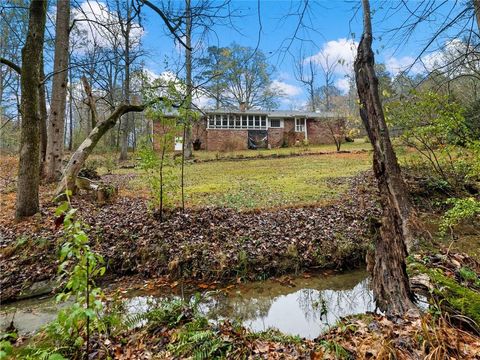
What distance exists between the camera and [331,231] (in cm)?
549

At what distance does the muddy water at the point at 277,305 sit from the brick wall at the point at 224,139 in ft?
71.1

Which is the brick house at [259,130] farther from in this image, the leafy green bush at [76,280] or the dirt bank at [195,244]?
the leafy green bush at [76,280]

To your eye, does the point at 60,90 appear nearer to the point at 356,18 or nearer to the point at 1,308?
the point at 1,308

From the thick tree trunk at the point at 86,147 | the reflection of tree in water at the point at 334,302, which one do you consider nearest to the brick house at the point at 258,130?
the thick tree trunk at the point at 86,147

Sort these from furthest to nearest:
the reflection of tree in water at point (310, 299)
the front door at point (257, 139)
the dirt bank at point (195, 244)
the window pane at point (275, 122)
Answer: the window pane at point (275, 122)
the front door at point (257, 139)
the dirt bank at point (195, 244)
the reflection of tree in water at point (310, 299)

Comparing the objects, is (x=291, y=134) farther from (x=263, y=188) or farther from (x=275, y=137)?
(x=263, y=188)

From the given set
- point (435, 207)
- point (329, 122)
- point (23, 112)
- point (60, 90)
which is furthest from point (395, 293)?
point (329, 122)

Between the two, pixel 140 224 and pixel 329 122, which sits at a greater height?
pixel 329 122

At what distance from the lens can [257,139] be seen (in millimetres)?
27484

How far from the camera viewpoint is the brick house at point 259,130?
86.0 ft

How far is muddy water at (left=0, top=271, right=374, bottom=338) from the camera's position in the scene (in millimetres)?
3373

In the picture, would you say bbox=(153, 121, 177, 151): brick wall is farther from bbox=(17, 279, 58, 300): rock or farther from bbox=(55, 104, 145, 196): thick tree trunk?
bbox=(17, 279, 58, 300): rock

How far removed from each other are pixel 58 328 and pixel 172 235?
114 inches

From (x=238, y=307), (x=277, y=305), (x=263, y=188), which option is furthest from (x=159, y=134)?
(x=263, y=188)
